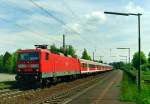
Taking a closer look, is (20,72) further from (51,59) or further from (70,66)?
(70,66)

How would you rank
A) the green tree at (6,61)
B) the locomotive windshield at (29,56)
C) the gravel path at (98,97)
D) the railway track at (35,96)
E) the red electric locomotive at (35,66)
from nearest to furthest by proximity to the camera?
the railway track at (35,96), the gravel path at (98,97), the red electric locomotive at (35,66), the locomotive windshield at (29,56), the green tree at (6,61)

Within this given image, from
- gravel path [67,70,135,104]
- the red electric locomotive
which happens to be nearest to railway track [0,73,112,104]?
gravel path [67,70,135,104]

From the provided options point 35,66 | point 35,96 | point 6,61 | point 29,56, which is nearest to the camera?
point 35,96

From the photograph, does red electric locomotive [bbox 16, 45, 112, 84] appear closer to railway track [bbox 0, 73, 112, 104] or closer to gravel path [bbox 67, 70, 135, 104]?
railway track [bbox 0, 73, 112, 104]

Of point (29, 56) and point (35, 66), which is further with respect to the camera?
point (29, 56)

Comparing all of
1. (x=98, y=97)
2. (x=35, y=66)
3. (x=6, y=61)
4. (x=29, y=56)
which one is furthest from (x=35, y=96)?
(x=6, y=61)

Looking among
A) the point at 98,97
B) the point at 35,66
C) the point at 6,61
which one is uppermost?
the point at 6,61

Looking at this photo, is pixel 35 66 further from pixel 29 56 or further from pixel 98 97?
pixel 98 97

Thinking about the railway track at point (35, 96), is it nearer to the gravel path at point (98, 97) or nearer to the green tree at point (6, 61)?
the gravel path at point (98, 97)

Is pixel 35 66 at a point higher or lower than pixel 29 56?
lower

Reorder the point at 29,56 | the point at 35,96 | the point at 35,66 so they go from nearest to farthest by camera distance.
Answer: the point at 35,96 < the point at 35,66 < the point at 29,56

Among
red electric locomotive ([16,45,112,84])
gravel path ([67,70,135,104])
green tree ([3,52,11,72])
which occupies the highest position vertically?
green tree ([3,52,11,72])

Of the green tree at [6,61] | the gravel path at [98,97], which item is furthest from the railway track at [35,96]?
the green tree at [6,61]

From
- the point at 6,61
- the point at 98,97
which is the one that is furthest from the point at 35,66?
the point at 6,61
